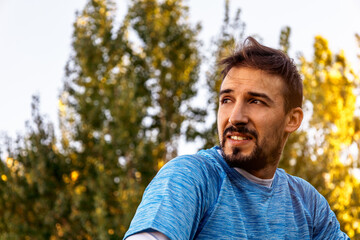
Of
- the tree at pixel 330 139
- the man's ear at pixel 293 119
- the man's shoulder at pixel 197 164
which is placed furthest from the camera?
the tree at pixel 330 139

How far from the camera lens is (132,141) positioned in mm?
8008

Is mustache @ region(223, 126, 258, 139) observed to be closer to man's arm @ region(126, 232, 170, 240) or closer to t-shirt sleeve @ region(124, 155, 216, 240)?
t-shirt sleeve @ region(124, 155, 216, 240)

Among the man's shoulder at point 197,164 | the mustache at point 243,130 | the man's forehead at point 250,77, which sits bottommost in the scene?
the man's shoulder at point 197,164

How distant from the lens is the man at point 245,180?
1308 millimetres

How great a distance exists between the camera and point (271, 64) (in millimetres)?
1781

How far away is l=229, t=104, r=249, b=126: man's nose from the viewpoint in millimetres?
1660

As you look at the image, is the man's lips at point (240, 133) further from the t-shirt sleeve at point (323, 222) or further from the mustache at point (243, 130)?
the t-shirt sleeve at point (323, 222)

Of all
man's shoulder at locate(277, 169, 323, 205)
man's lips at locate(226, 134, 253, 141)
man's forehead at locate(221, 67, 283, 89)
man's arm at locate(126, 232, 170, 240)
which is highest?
man's forehead at locate(221, 67, 283, 89)

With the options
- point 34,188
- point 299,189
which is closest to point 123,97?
point 34,188

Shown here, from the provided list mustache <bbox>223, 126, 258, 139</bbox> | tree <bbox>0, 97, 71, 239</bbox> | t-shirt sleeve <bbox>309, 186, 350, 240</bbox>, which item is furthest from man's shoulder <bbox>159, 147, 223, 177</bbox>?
tree <bbox>0, 97, 71, 239</bbox>

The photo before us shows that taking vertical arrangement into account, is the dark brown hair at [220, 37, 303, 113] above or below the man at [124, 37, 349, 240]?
above

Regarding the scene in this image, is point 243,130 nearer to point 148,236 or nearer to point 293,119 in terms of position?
point 293,119

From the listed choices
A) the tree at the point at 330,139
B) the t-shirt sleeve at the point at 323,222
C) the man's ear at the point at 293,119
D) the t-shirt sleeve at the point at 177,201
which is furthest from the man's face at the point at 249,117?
the tree at the point at 330,139

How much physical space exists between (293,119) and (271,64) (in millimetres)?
304
